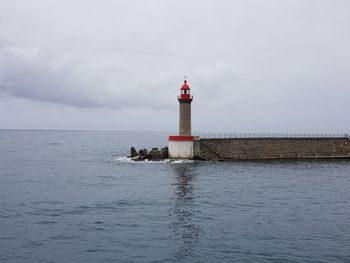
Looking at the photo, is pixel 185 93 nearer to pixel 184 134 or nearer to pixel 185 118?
pixel 185 118

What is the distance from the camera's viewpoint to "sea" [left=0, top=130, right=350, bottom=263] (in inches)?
741

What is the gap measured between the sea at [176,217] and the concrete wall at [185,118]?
11.3 m

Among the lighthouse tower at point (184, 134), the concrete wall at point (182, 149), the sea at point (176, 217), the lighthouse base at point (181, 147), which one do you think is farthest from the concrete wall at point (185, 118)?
the sea at point (176, 217)

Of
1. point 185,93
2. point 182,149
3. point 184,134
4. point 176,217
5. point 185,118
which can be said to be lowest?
point 176,217

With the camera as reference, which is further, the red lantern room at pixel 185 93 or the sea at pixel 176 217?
the red lantern room at pixel 185 93

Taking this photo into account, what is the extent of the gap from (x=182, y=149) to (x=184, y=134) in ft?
6.55

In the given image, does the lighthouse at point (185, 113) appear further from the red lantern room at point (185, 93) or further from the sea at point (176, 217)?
the sea at point (176, 217)

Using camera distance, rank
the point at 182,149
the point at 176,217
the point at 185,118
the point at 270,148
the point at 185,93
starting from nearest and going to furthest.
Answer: the point at 176,217, the point at 185,118, the point at 182,149, the point at 185,93, the point at 270,148

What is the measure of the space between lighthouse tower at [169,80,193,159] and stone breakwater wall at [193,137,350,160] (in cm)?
120

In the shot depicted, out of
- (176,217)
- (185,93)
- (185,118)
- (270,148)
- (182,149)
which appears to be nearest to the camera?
(176,217)

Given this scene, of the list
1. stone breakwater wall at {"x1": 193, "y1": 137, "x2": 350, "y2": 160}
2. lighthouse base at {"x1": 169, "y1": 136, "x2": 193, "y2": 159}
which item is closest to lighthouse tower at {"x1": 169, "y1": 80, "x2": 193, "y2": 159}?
lighthouse base at {"x1": 169, "y1": 136, "x2": 193, "y2": 159}

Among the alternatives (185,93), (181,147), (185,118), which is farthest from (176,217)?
(185,93)

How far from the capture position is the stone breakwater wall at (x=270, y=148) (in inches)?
2303

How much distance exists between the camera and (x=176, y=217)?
83.1 feet
